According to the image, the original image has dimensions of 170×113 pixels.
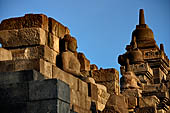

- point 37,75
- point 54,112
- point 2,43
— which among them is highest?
point 2,43

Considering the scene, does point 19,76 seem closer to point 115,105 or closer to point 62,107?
point 62,107

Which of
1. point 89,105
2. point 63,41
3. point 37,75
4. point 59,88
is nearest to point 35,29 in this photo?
point 63,41

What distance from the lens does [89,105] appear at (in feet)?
47.1

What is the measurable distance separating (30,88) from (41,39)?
390 cm

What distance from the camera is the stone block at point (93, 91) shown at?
1465 cm

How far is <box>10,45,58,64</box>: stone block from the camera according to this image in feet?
44.5

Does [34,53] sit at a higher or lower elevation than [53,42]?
lower

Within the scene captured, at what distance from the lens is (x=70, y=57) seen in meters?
14.7

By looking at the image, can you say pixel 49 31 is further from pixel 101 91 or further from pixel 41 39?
pixel 101 91

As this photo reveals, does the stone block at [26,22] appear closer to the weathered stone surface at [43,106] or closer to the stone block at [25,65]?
the stone block at [25,65]

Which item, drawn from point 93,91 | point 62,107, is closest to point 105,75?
point 93,91

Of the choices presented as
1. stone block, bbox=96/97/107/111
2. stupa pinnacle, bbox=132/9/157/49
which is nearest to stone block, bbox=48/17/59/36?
stone block, bbox=96/97/107/111

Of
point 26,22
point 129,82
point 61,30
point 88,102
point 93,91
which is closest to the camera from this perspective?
point 26,22

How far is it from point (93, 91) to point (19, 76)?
4.52 m
